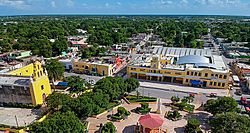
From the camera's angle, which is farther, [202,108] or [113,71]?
[113,71]

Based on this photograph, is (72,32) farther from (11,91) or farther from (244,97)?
(244,97)

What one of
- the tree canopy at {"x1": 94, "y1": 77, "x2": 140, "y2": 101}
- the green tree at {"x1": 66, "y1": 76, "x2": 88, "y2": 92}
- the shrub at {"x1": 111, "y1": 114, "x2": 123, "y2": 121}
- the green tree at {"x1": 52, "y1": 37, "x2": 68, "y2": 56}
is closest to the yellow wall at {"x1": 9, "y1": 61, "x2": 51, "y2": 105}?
the green tree at {"x1": 66, "y1": 76, "x2": 88, "y2": 92}

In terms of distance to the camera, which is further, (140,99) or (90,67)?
(90,67)

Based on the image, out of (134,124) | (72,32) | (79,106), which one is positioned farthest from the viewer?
(72,32)

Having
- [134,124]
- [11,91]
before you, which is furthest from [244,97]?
[11,91]

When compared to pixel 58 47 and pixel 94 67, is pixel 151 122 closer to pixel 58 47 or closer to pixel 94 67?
pixel 94 67

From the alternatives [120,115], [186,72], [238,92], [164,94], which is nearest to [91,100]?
[120,115]

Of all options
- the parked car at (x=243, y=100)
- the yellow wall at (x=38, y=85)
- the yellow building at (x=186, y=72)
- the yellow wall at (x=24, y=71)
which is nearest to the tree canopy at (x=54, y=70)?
the yellow wall at (x=24, y=71)

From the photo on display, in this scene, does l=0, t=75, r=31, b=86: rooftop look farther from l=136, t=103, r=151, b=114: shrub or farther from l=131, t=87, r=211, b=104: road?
l=131, t=87, r=211, b=104: road
